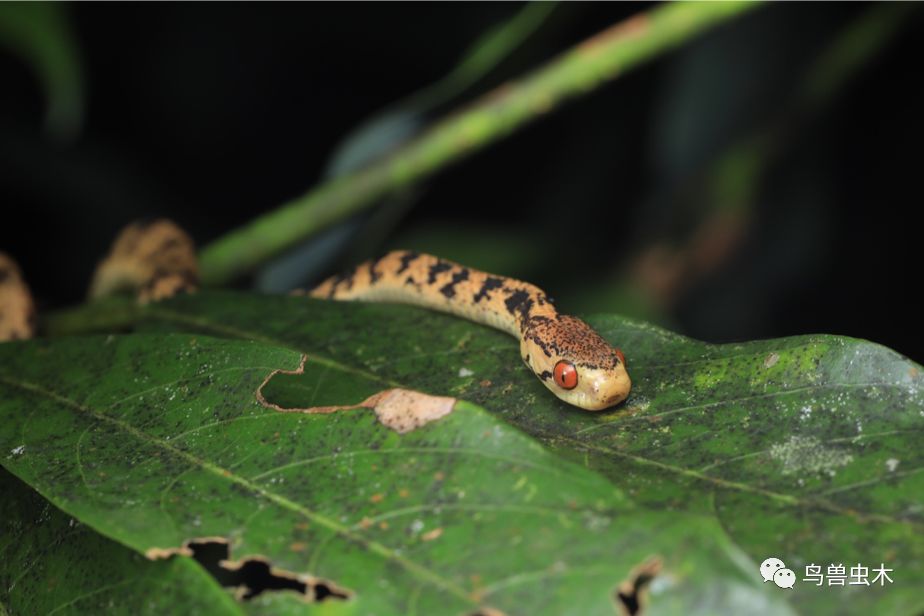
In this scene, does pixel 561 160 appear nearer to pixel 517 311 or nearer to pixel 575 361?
pixel 517 311

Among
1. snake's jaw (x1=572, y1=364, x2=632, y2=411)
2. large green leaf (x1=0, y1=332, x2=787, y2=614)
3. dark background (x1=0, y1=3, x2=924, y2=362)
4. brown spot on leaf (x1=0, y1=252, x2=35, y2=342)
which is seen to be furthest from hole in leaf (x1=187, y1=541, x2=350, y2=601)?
dark background (x1=0, y1=3, x2=924, y2=362)

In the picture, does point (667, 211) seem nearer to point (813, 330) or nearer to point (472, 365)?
point (813, 330)

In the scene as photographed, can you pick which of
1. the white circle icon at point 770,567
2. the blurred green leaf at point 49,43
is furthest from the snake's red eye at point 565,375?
the blurred green leaf at point 49,43

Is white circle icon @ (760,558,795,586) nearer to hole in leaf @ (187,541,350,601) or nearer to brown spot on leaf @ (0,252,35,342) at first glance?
hole in leaf @ (187,541,350,601)

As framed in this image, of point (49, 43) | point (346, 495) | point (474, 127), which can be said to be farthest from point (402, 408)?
point (49, 43)

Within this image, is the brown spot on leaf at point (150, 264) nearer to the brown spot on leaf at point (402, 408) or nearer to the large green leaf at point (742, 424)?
the large green leaf at point (742, 424)
